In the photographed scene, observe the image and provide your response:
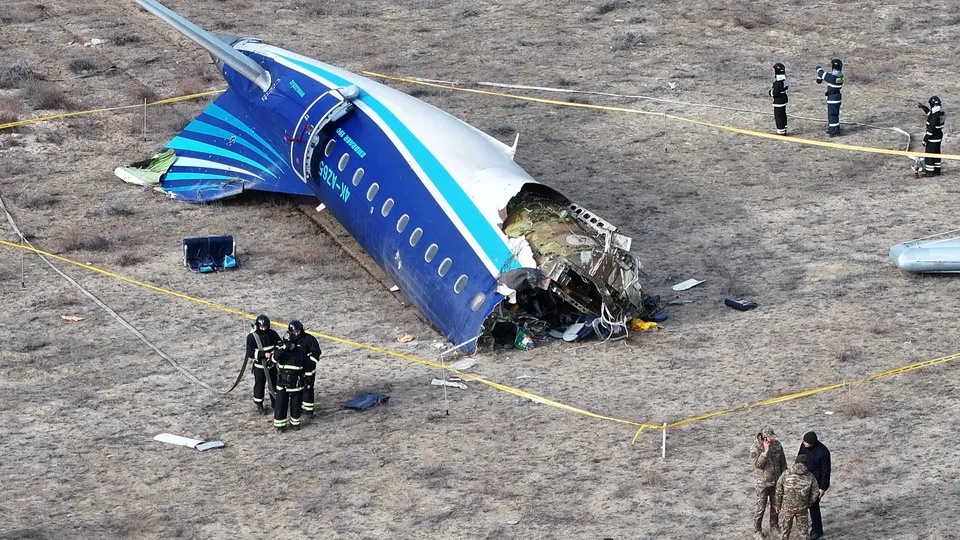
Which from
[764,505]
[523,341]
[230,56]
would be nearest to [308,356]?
[523,341]

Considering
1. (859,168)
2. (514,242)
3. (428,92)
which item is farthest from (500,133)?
(514,242)

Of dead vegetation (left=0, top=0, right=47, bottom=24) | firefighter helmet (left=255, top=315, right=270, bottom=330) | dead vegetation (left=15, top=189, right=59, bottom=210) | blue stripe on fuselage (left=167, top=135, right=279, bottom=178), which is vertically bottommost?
dead vegetation (left=15, top=189, right=59, bottom=210)

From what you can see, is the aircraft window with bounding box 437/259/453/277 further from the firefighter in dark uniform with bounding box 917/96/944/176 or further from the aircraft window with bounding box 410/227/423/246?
the firefighter in dark uniform with bounding box 917/96/944/176

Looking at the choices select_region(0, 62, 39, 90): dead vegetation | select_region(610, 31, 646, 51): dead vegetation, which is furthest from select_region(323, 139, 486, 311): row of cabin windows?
select_region(610, 31, 646, 51): dead vegetation

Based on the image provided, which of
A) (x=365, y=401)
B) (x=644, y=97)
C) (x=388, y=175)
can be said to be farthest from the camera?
(x=644, y=97)

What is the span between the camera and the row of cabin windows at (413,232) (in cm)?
2309

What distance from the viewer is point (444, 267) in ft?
78.1

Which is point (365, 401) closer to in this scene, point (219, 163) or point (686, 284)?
point (686, 284)

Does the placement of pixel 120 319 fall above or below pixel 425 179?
below

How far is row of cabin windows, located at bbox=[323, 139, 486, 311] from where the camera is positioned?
2309 centimetres

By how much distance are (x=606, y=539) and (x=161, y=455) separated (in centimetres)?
707

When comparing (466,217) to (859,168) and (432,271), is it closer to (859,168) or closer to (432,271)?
(432,271)

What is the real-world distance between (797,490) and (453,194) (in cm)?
986

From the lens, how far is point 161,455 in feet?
65.7
